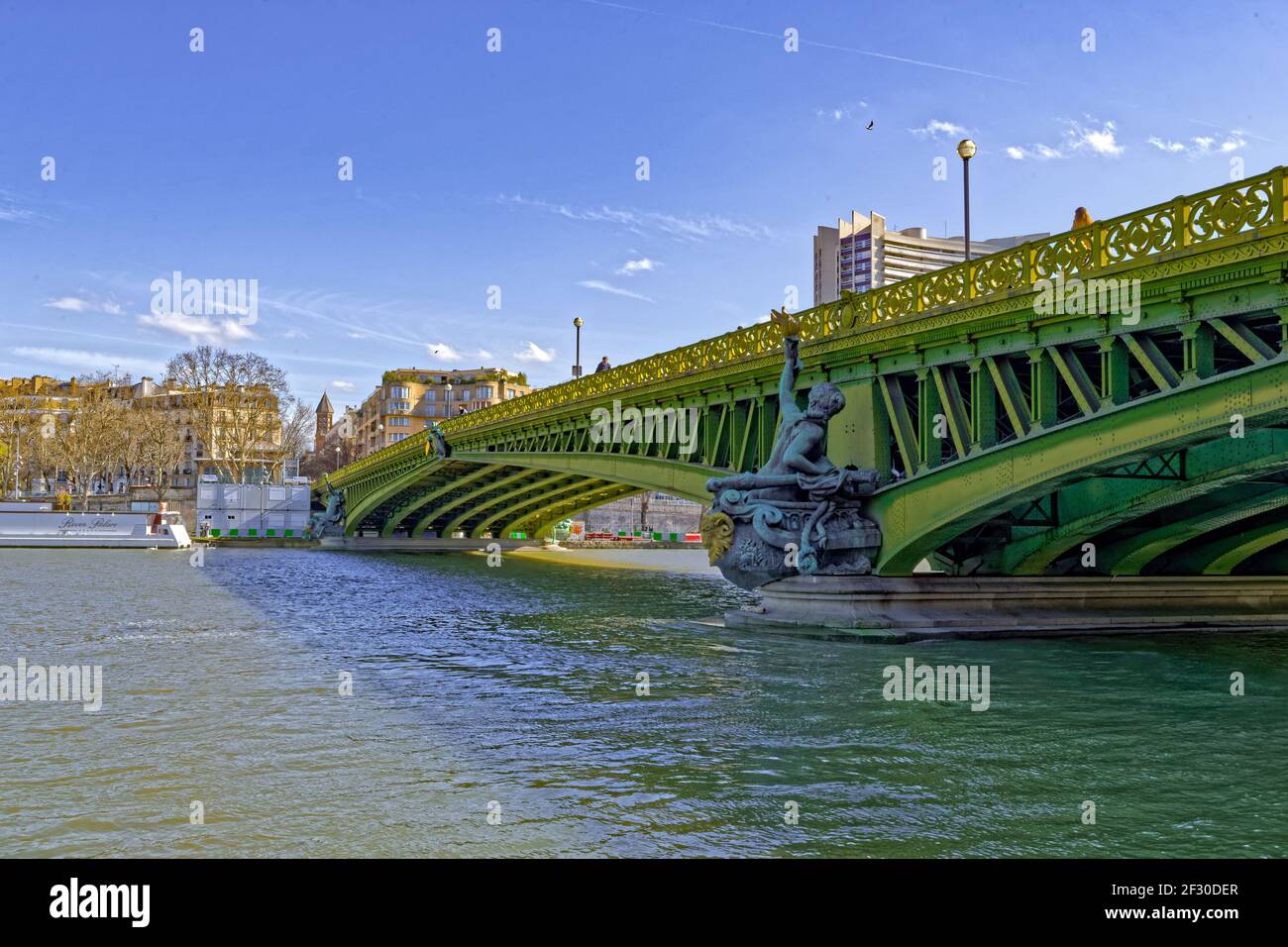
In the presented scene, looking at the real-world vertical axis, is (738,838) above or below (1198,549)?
below

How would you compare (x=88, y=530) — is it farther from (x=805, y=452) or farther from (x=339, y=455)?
(x=339, y=455)

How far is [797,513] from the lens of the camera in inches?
823

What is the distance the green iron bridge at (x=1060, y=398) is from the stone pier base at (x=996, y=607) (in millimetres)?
634

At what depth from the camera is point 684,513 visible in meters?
122

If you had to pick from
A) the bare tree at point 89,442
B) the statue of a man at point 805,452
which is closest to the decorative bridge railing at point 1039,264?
the statue of a man at point 805,452

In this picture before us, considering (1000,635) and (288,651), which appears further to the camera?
(1000,635)

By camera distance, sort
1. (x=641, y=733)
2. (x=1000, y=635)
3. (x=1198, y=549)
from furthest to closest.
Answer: (x=1198, y=549) → (x=1000, y=635) → (x=641, y=733)

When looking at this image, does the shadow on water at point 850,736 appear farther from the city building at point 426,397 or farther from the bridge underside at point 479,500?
the city building at point 426,397

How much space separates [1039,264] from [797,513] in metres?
6.43

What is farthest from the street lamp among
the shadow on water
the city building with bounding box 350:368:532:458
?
the city building with bounding box 350:368:532:458

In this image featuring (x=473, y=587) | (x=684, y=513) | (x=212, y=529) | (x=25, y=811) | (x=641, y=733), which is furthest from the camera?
(x=684, y=513)

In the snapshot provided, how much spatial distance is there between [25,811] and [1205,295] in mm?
14394

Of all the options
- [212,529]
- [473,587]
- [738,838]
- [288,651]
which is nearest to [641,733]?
[738,838]
